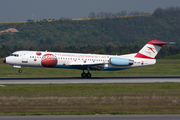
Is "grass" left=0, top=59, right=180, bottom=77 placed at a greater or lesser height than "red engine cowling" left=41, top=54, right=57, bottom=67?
lesser

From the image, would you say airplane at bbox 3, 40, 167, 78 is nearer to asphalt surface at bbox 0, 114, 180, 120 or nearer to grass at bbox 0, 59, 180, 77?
grass at bbox 0, 59, 180, 77

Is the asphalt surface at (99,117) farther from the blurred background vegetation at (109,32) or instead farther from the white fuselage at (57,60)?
the blurred background vegetation at (109,32)

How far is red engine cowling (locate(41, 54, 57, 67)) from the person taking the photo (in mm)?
39237

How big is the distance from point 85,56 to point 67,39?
132 meters

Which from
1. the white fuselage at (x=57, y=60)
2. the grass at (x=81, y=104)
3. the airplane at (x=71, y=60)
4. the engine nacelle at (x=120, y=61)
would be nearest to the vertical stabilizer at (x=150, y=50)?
the airplane at (x=71, y=60)

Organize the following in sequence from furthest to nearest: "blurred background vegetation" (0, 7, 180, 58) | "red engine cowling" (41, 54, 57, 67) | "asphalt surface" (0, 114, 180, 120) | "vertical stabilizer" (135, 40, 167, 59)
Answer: "blurred background vegetation" (0, 7, 180, 58), "vertical stabilizer" (135, 40, 167, 59), "red engine cowling" (41, 54, 57, 67), "asphalt surface" (0, 114, 180, 120)

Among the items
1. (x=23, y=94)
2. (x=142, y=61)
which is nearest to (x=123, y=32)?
(x=142, y=61)

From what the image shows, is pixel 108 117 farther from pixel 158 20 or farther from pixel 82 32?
pixel 158 20

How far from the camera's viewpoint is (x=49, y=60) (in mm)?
39219

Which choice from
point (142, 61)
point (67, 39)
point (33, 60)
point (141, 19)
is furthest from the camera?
point (141, 19)

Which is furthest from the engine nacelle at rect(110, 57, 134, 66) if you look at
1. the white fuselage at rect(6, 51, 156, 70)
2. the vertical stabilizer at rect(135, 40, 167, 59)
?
the vertical stabilizer at rect(135, 40, 167, 59)

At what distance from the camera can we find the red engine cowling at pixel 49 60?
39.2m

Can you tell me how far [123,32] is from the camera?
587ft

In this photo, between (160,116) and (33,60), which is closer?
(160,116)
